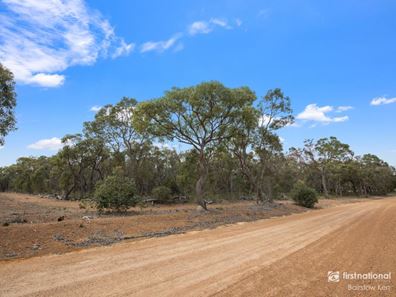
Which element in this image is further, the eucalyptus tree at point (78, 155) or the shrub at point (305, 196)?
the eucalyptus tree at point (78, 155)

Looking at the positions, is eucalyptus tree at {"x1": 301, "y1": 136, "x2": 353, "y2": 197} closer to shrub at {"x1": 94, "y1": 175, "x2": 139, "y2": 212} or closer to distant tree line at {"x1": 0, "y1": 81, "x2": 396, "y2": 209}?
distant tree line at {"x1": 0, "y1": 81, "x2": 396, "y2": 209}

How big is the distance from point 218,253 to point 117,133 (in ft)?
119

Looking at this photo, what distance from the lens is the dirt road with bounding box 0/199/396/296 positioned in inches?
213

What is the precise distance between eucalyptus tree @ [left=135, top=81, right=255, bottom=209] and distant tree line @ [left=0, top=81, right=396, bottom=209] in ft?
0.25

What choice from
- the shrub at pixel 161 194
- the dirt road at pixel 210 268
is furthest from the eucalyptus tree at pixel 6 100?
the shrub at pixel 161 194

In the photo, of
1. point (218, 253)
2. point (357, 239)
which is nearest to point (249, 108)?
point (357, 239)

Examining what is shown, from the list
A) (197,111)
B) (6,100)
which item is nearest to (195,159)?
(197,111)

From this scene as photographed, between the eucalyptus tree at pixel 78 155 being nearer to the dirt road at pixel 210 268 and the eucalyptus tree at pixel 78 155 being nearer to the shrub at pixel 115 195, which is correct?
the shrub at pixel 115 195

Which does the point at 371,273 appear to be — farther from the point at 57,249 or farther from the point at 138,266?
the point at 57,249

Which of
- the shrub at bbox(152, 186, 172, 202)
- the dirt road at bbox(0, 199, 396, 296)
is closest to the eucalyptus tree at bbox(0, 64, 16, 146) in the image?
the dirt road at bbox(0, 199, 396, 296)

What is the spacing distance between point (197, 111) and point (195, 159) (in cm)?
821

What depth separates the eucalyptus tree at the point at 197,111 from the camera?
877 inches

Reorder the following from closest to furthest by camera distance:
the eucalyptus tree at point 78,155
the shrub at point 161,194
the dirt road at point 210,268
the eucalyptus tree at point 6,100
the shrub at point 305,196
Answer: the dirt road at point 210,268, the eucalyptus tree at point 6,100, the shrub at point 305,196, the shrub at point 161,194, the eucalyptus tree at point 78,155

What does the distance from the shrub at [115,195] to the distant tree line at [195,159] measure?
11cm
